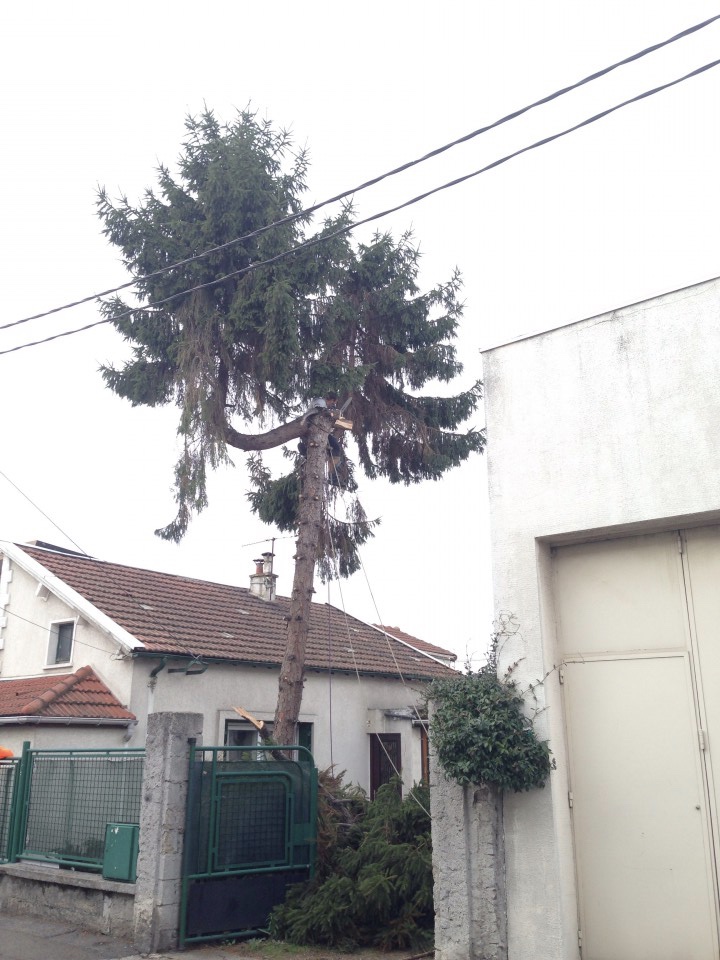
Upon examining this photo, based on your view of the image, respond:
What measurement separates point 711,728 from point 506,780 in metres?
1.68

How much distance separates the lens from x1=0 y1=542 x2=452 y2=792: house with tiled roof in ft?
48.2

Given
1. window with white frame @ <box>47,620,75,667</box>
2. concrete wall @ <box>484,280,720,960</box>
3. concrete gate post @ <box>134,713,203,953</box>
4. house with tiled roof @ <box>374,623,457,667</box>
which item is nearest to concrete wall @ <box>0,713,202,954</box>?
concrete gate post @ <box>134,713,203,953</box>

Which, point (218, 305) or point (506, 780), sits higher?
point (218, 305)

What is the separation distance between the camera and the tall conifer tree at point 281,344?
46.0 ft

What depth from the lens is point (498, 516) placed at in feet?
26.9

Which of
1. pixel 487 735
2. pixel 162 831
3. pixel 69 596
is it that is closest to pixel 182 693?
pixel 69 596

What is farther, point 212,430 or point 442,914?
point 212,430

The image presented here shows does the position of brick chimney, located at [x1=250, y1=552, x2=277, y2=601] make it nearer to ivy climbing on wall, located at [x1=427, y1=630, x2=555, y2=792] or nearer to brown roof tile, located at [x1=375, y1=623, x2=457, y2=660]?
brown roof tile, located at [x1=375, y1=623, x2=457, y2=660]

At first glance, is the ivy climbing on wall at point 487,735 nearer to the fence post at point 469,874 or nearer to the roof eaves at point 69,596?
the fence post at point 469,874

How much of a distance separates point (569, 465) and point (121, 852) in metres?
6.43

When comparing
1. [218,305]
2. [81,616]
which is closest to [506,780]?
[218,305]

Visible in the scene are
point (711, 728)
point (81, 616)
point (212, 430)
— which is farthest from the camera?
point (81, 616)

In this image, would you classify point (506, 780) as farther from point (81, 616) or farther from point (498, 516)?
point (81, 616)

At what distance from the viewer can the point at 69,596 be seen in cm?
1620
